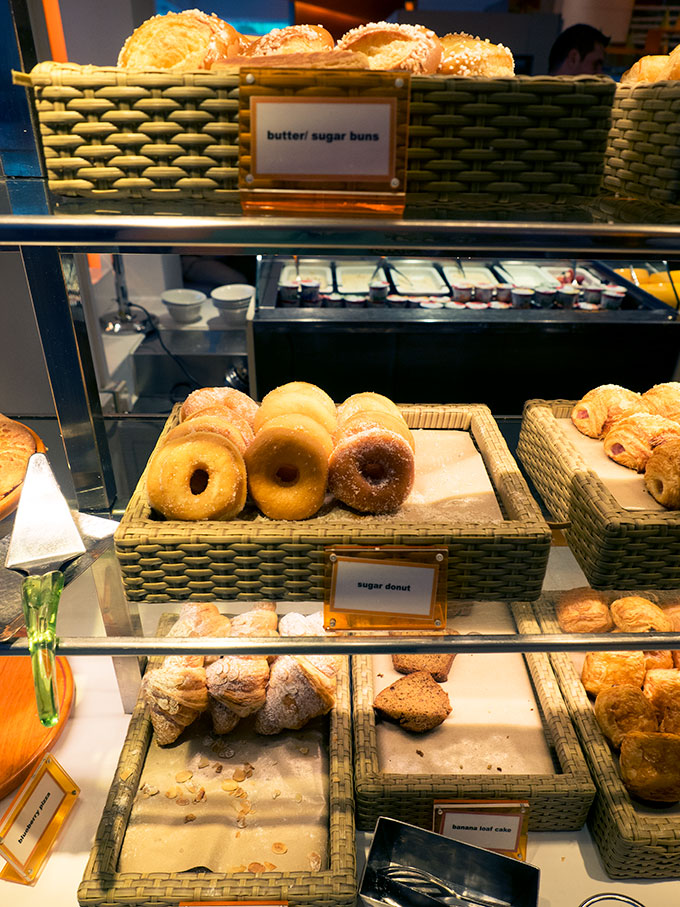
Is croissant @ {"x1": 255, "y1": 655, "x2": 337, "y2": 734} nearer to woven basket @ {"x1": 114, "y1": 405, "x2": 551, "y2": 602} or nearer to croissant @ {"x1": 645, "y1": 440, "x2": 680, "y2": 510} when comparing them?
woven basket @ {"x1": 114, "y1": 405, "x2": 551, "y2": 602}

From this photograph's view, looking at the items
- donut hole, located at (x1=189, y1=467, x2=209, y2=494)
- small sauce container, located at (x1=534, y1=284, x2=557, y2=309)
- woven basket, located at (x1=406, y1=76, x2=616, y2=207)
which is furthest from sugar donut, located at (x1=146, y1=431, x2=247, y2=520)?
small sauce container, located at (x1=534, y1=284, x2=557, y2=309)

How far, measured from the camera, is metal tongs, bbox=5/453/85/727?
854mm

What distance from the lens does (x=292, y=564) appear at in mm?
837

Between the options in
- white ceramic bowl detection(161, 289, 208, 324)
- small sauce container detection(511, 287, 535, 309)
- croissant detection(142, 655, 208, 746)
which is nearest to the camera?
croissant detection(142, 655, 208, 746)

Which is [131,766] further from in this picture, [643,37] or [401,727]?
[643,37]

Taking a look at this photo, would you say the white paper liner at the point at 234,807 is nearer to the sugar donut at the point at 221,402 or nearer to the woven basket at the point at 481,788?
the woven basket at the point at 481,788

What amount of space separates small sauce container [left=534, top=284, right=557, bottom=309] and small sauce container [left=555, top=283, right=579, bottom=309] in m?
0.02

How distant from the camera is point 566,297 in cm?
254

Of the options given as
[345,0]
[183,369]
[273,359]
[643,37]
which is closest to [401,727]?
[273,359]

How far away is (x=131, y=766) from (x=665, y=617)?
1028 mm

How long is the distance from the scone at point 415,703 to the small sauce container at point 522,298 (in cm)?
173

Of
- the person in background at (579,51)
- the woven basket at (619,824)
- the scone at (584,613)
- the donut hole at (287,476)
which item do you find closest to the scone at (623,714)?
the woven basket at (619,824)

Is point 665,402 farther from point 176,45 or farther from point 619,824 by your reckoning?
point 176,45

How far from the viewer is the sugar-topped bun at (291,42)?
74 centimetres
